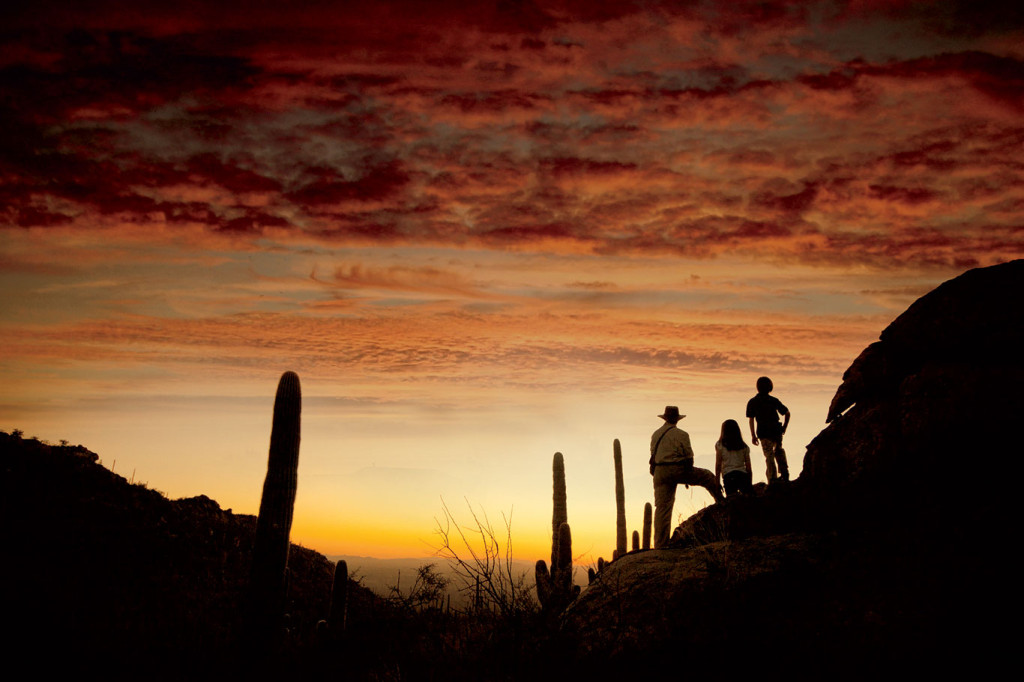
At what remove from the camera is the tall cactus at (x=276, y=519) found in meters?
8.35

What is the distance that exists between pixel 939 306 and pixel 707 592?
3.26 metres

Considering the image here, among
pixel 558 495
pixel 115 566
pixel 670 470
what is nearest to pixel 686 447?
pixel 670 470

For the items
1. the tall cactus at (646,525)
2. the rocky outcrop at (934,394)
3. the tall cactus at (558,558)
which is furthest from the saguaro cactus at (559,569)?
the rocky outcrop at (934,394)

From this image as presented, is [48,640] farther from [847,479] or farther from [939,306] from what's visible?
[939,306]

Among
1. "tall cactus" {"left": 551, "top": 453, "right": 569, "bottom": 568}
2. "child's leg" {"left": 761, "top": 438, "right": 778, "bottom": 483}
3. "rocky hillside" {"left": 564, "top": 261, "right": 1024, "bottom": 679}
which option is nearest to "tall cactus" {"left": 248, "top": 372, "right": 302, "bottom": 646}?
"rocky hillside" {"left": 564, "top": 261, "right": 1024, "bottom": 679}

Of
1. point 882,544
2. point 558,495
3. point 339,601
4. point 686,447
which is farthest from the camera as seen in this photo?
point 558,495

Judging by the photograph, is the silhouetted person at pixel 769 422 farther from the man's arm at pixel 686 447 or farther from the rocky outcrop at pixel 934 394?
the rocky outcrop at pixel 934 394

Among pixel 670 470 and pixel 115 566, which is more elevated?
pixel 670 470

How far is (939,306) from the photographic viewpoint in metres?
5.70

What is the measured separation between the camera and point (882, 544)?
4.75 metres

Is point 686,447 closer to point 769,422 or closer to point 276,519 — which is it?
point 769,422

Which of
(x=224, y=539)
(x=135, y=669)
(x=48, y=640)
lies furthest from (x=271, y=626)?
(x=224, y=539)

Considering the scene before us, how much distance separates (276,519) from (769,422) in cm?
713

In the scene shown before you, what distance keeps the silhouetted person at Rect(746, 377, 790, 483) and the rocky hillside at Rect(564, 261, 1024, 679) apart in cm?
335
